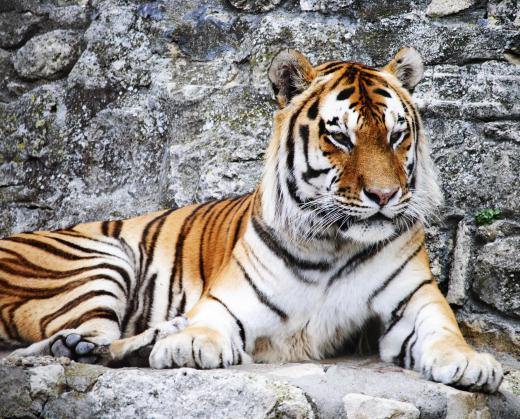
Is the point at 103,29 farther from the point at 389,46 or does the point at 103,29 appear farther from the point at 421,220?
the point at 421,220

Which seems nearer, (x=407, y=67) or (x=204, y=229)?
(x=407, y=67)

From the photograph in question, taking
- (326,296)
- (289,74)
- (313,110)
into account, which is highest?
(289,74)

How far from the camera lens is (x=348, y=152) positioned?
2.65 m

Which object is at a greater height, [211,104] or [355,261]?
[211,104]

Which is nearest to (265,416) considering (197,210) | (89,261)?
(89,261)

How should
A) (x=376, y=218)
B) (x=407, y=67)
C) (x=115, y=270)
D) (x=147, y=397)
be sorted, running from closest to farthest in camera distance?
(x=147, y=397) < (x=376, y=218) < (x=407, y=67) < (x=115, y=270)

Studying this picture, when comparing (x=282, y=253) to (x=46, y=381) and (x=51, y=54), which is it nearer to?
(x=46, y=381)

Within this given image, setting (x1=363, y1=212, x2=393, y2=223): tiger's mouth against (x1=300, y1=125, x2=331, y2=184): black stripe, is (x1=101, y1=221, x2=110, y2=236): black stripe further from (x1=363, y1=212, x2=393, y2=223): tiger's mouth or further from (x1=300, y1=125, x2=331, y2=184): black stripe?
(x1=363, y1=212, x2=393, y2=223): tiger's mouth

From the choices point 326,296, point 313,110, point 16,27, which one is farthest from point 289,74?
point 16,27

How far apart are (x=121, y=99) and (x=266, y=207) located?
1390 millimetres

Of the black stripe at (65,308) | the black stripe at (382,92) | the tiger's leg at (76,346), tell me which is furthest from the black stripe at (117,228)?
the black stripe at (382,92)

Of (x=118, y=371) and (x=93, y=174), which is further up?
(x=93, y=174)

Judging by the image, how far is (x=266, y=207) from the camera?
2.88 m

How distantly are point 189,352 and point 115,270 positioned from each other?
2.75 ft
